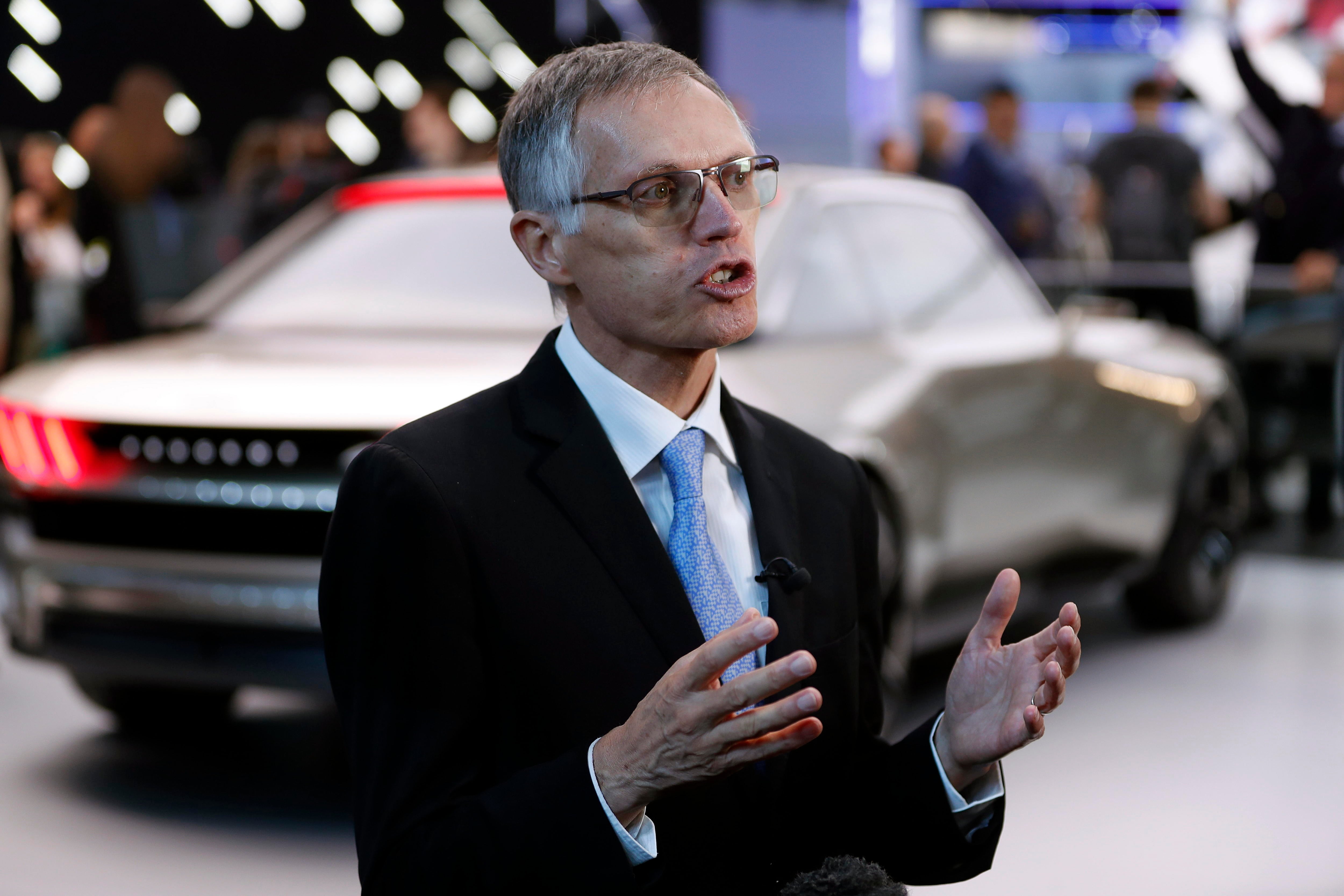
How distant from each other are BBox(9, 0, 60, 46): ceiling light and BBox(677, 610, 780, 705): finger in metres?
17.4

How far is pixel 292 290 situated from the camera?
461cm

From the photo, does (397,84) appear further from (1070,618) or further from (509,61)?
(1070,618)

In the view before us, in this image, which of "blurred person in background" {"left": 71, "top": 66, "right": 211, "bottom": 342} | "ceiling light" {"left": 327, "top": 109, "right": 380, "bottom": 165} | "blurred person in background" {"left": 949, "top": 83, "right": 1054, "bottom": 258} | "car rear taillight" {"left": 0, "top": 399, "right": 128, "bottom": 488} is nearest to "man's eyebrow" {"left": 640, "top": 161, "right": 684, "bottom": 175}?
"car rear taillight" {"left": 0, "top": 399, "right": 128, "bottom": 488}

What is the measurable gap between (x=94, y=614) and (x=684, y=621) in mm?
2457

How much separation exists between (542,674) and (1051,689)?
0.53m

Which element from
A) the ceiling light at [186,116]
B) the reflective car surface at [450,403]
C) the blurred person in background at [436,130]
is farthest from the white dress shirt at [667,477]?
the ceiling light at [186,116]

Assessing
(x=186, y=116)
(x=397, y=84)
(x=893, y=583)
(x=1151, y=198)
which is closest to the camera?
(x=893, y=583)

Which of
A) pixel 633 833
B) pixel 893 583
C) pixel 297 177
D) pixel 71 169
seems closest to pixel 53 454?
pixel 893 583

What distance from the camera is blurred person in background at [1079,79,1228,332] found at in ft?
29.9

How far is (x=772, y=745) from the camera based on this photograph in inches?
58.9

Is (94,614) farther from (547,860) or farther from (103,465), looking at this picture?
(547,860)

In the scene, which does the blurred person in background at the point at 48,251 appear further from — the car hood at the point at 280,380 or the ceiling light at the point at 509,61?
the ceiling light at the point at 509,61

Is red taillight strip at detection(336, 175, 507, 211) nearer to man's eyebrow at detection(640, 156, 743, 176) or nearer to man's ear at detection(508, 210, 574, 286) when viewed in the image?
man's ear at detection(508, 210, 574, 286)

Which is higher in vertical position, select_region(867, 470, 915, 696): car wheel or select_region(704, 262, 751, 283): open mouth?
select_region(704, 262, 751, 283): open mouth
